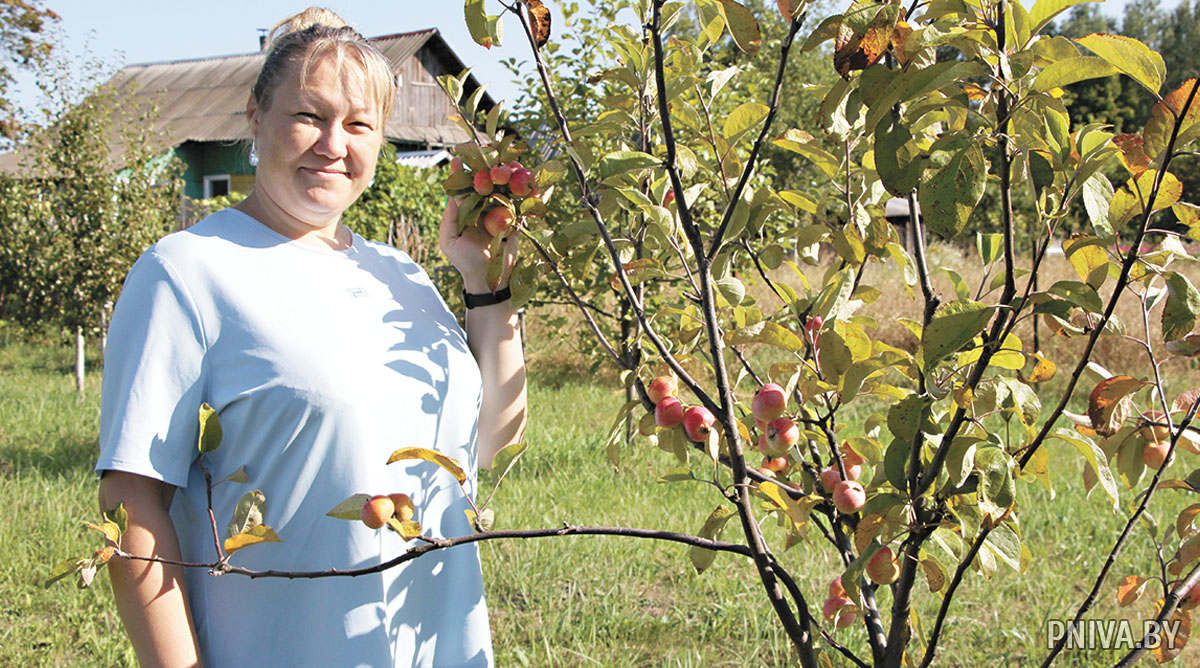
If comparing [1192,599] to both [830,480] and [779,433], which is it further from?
[779,433]

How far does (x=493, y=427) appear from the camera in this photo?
1.45 metres

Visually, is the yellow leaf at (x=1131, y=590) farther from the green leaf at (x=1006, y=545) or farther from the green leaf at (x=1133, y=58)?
the green leaf at (x=1133, y=58)

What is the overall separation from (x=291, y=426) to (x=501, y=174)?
16.8 inches

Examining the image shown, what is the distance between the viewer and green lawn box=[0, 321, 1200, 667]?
8.55 ft

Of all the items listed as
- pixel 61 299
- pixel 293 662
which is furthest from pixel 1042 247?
pixel 61 299

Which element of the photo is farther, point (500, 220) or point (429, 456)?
point (500, 220)

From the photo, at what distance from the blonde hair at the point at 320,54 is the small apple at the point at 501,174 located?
0.80ft

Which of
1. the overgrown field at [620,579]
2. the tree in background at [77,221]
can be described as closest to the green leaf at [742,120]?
the overgrown field at [620,579]

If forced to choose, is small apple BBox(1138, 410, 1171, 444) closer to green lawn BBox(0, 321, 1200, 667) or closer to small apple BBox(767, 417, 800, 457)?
small apple BBox(767, 417, 800, 457)

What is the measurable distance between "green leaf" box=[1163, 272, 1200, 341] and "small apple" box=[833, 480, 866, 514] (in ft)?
1.17

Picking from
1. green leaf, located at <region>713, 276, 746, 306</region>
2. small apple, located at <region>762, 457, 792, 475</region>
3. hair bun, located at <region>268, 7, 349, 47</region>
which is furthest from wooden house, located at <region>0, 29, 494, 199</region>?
green leaf, located at <region>713, 276, 746, 306</region>

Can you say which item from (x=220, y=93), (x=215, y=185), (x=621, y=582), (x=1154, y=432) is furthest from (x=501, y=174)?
(x=220, y=93)

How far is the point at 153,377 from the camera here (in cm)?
103

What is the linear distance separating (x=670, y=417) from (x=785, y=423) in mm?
126
